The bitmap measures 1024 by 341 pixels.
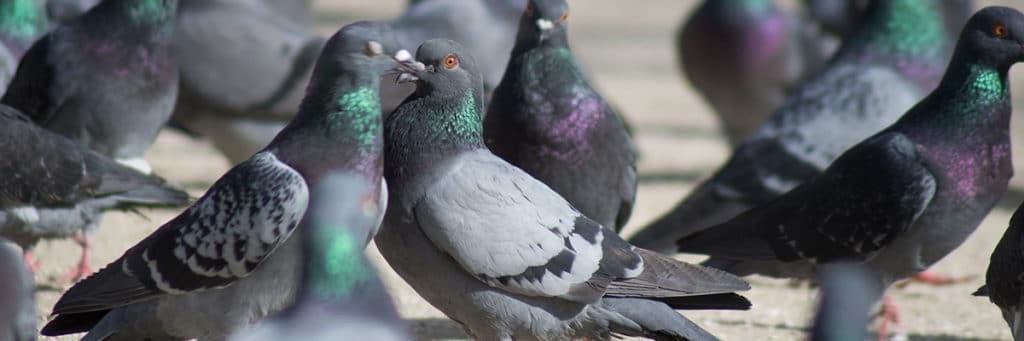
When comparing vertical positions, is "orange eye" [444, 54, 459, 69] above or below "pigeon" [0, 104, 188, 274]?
above

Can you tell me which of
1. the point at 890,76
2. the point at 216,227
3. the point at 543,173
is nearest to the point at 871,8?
the point at 890,76

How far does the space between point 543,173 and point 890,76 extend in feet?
6.49

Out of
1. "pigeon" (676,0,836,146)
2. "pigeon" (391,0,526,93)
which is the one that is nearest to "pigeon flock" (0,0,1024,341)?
"pigeon" (391,0,526,93)

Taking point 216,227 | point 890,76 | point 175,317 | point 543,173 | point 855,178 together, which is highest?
point 890,76

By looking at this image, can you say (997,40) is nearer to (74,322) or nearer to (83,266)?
(74,322)

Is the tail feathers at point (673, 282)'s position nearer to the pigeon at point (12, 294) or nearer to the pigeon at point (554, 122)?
the pigeon at point (554, 122)

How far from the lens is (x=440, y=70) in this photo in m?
4.50

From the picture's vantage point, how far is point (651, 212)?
7930 mm

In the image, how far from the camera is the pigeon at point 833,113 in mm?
6035

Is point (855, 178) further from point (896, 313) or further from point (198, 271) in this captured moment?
point (198, 271)

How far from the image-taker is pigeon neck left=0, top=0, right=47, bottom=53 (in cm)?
701

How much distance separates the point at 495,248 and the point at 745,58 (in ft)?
16.8

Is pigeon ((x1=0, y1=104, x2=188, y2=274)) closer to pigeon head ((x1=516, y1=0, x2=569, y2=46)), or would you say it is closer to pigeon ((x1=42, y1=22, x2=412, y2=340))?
pigeon ((x1=42, y1=22, x2=412, y2=340))

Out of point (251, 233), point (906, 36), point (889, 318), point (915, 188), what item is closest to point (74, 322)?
point (251, 233)
